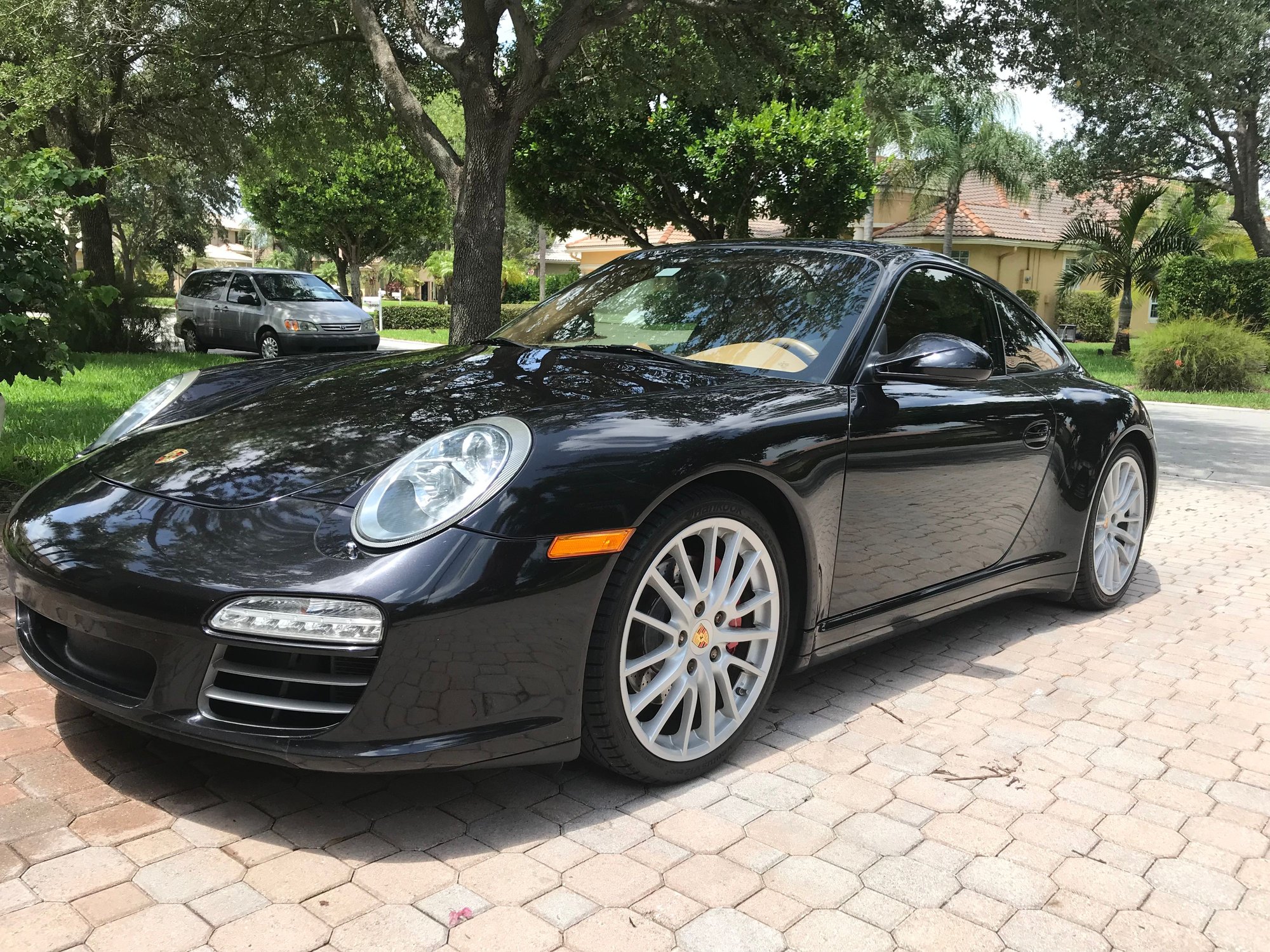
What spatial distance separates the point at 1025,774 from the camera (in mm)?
3021

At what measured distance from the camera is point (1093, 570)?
4598mm

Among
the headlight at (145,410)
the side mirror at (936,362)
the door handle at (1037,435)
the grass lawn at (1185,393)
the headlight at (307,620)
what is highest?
the side mirror at (936,362)

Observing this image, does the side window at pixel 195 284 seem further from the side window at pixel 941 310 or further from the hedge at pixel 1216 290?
the hedge at pixel 1216 290

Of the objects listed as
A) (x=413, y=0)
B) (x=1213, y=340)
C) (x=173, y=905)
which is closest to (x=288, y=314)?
(x=413, y=0)

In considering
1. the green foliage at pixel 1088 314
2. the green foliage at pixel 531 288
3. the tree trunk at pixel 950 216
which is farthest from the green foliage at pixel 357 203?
the green foliage at pixel 1088 314

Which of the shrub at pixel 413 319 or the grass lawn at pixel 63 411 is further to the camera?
the shrub at pixel 413 319

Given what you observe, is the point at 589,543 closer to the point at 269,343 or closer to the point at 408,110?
the point at 408,110

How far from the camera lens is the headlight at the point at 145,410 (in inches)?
132

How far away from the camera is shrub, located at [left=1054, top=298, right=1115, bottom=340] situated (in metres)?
35.3

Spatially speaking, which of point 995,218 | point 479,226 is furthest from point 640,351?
point 995,218

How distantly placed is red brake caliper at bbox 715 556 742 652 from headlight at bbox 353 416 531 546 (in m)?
0.65

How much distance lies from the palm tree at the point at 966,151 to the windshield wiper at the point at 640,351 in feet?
93.8

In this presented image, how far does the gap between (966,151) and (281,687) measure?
32.1m

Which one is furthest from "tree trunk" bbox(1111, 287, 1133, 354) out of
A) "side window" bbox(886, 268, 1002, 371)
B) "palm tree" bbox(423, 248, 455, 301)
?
"palm tree" bbox(423, 248, 455, 301)
